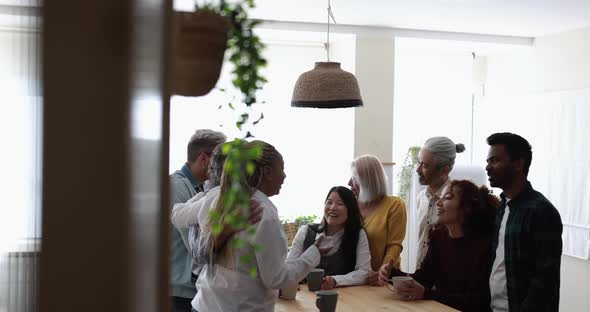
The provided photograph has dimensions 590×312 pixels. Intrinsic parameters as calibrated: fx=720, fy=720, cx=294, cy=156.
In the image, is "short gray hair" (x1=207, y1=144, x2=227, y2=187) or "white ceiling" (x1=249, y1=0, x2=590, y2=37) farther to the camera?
"white ceiling" (x1=249, y1=0, x2=590, y2=37)

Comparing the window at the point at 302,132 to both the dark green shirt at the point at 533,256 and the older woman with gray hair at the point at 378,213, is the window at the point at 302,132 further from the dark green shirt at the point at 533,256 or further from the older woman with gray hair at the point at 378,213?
the dark green shirt at the point at 533,256

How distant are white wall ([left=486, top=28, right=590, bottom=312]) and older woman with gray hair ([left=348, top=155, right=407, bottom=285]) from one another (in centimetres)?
340

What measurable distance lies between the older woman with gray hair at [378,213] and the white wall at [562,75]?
11.1 ft

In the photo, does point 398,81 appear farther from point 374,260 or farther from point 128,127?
point 128,127

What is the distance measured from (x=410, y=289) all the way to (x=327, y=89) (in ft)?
3.71

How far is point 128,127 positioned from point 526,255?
95.5 inches

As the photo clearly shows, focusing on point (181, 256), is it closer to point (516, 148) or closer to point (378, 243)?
point (378, 243)

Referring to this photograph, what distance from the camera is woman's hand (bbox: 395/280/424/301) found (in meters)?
3.19

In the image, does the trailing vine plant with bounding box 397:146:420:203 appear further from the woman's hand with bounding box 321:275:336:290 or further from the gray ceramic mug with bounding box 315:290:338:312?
the gray ceramic mug with bounding box 315:290:338:312

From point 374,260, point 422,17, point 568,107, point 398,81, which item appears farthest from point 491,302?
point 398,81

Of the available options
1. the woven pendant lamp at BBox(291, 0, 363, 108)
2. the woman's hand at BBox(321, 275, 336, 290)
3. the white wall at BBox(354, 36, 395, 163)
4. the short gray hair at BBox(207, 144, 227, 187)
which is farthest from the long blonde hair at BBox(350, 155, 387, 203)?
the white wall at BBox(354, 36, 395, 163)

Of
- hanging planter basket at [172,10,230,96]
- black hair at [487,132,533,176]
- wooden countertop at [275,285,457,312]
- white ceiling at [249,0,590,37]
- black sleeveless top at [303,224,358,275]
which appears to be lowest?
wooden countertop at [275,285,457,312]

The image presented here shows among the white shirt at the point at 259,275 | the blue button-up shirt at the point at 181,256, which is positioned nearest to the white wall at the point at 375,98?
the blue button-up shirt at the point at 181,256

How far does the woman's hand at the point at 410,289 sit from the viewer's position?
3193mm
